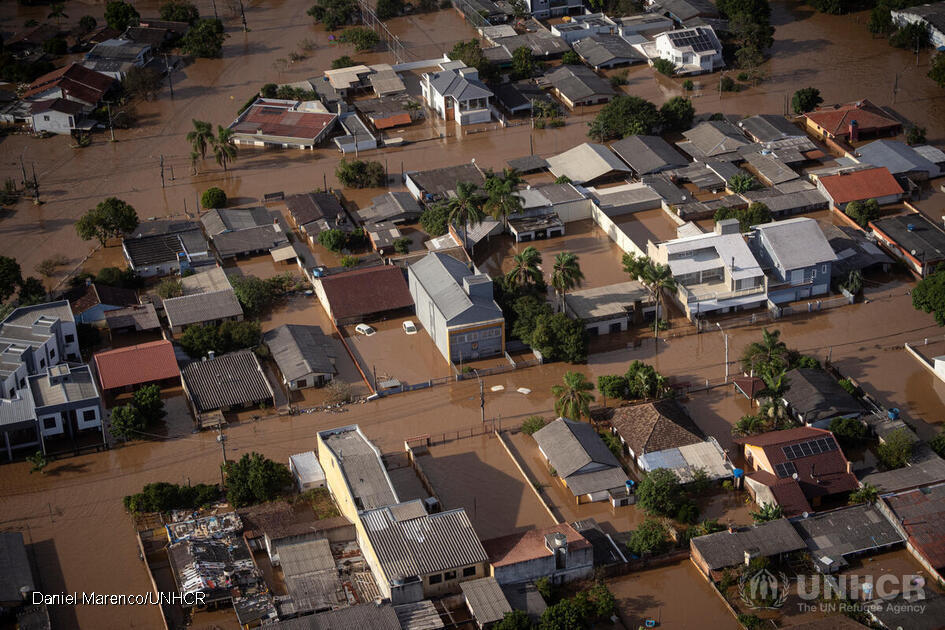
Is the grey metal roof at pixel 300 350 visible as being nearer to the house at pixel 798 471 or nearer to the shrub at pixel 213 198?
the shrub at pixel 213 198

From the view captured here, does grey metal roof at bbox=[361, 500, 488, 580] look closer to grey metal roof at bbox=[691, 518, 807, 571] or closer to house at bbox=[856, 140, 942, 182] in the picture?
grey metal roof at bbox=[691, 518, 807, 571]

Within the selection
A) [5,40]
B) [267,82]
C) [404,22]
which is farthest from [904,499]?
[5,40]

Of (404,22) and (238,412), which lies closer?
(238,412)

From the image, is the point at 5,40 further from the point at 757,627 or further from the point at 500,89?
the point at 757,627

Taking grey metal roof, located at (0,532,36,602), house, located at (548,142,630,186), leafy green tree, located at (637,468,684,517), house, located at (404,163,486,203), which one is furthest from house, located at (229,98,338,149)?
leafy green tree, located at (637,468,684,517)

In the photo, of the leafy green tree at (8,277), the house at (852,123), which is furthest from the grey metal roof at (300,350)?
the house at (852,123)
